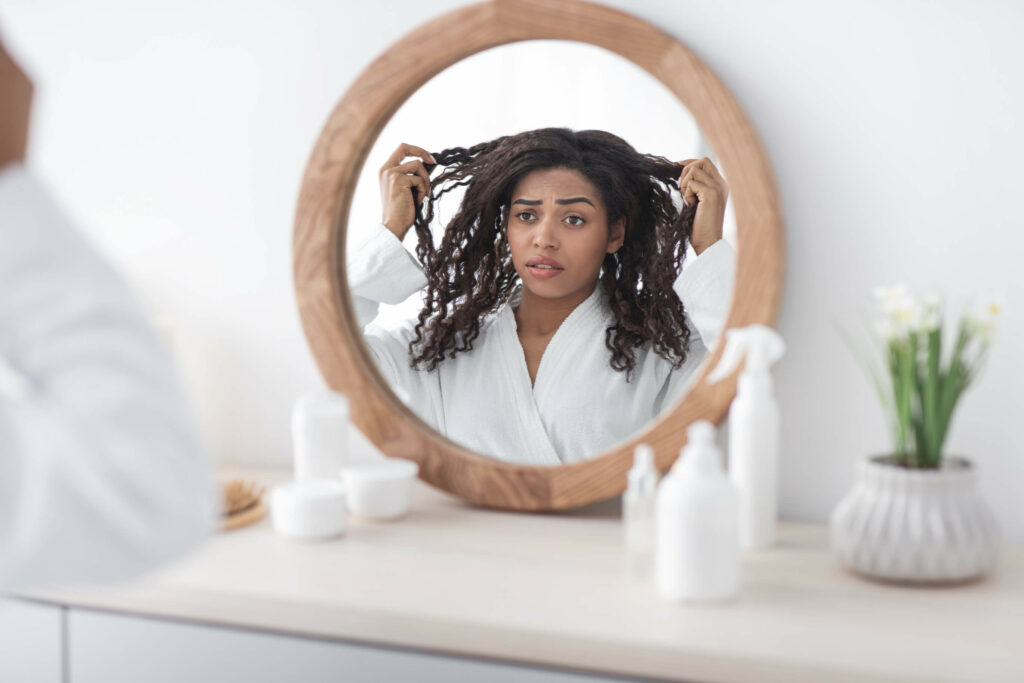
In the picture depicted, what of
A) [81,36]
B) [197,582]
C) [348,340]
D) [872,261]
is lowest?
[197,582]

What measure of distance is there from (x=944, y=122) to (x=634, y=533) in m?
0.57

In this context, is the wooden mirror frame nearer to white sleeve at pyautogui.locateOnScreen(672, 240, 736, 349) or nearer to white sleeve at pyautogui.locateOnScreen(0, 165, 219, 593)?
white sleeve at pyautogui.locateOnScreen(672, 240, 736, 349)

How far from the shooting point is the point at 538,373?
3.91 feet

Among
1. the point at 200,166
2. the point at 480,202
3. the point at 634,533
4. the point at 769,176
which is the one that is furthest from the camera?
the point at 200,166

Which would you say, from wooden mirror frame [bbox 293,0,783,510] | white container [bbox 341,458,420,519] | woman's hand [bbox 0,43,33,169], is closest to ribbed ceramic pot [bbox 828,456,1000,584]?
wooden mirror frame [bbox 293,0,783,510]

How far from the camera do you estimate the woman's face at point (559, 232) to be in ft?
3.77

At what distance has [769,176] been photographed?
1081mm

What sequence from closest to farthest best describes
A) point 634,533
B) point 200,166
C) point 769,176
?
point 634,533, point 769,176, point 200,166

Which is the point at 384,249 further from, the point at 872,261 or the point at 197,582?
the point at 872,261

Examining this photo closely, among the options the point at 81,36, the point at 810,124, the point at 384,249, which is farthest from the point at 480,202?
the point at 81,36

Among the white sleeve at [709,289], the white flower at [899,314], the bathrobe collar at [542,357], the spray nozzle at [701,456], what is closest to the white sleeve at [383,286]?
the bathrobe collar at [542,357]

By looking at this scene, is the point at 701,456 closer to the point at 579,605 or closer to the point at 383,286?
the point at 579,605

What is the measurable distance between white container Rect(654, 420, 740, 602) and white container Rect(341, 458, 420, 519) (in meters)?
0.38

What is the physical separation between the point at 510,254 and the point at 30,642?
0.71m
